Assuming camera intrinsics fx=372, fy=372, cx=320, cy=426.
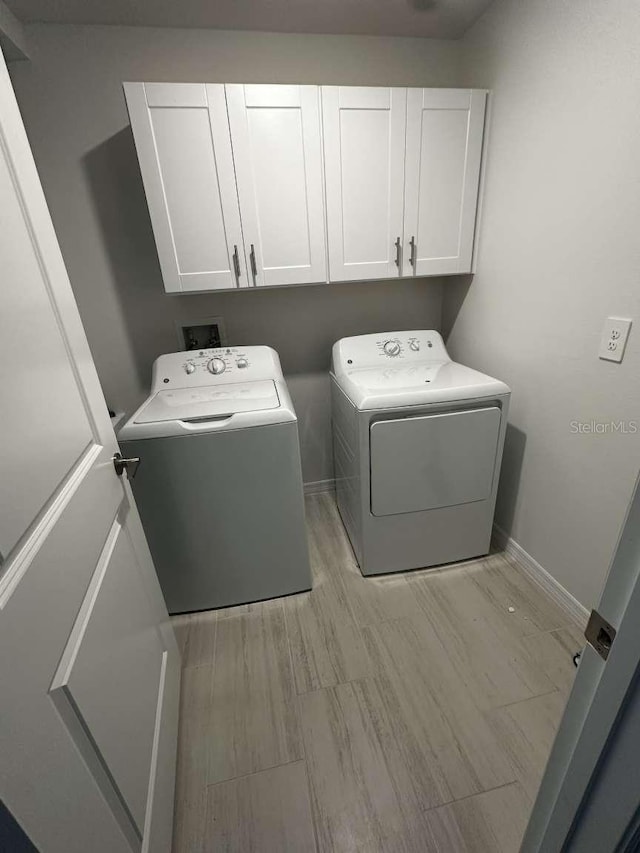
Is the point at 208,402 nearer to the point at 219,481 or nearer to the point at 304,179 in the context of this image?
the point at 219,481

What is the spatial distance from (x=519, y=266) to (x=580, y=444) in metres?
0.81

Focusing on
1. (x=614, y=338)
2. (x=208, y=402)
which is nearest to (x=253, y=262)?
(x=208, y=402)

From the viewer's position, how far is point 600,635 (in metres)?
0.52

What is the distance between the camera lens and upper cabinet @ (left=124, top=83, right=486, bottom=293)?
1495mm

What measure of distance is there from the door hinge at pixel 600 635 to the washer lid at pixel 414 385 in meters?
1.04

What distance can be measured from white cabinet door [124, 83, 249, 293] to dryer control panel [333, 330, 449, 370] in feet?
1.98

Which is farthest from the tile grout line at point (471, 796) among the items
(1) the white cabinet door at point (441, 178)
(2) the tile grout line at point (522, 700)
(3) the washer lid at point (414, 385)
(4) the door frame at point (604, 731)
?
(1) the white cabinet door at point (441, 178)

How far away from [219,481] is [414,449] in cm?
82

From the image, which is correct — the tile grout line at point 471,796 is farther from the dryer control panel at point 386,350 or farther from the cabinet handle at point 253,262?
the cabinet handle at point 253,262

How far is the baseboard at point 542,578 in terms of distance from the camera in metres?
1.55

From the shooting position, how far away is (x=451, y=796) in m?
Answer: 1.07

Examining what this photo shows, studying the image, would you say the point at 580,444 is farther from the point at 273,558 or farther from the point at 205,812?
the point at 205,812

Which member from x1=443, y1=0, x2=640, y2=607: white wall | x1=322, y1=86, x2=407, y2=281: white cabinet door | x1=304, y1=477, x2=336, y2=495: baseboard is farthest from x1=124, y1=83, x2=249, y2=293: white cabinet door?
x1=304, y1=477, x2=336, y2=495: baseboard

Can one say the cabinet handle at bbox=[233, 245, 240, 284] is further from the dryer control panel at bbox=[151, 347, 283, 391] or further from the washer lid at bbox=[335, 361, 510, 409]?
the washer lid at bbox=[335, 361, 510, 409]
